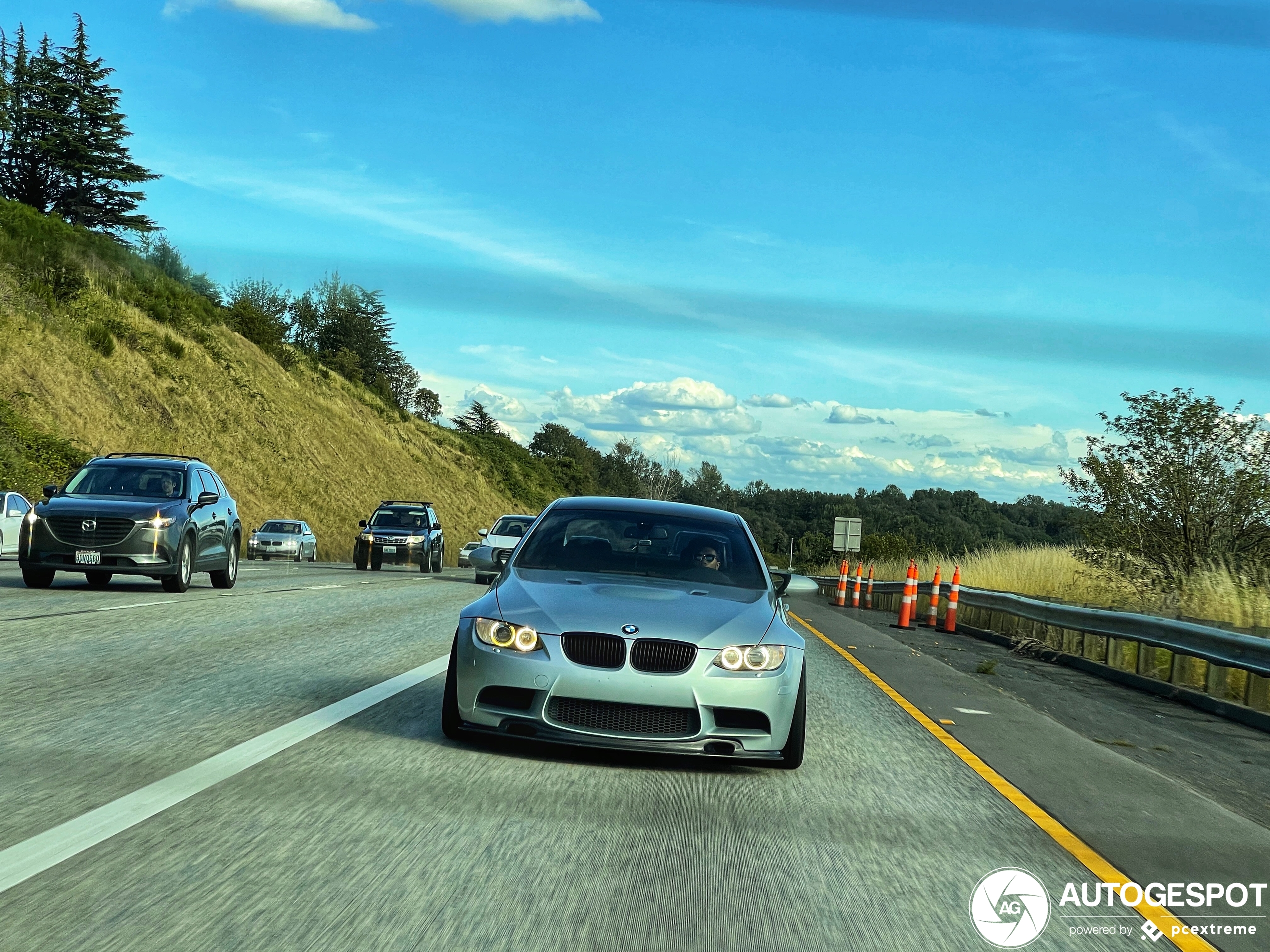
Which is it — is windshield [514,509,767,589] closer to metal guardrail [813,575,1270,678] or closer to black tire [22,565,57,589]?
metal guardrail [813,575,1270,678]

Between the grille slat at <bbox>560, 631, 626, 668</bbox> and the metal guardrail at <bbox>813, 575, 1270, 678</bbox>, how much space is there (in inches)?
236

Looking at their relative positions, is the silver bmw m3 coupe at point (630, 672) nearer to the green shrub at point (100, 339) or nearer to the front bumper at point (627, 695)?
the front bumper at point (627, 695)

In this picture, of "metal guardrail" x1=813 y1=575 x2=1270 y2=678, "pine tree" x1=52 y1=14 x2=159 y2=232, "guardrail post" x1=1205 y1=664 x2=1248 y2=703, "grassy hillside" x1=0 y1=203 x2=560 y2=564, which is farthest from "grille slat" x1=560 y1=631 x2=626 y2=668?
"pine tree" x1=52 y1=14 x2=159 y2=232

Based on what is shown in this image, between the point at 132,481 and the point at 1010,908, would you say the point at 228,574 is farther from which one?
the point at 1010,908

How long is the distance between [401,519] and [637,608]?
27512 mm

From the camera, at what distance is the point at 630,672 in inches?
→ 237

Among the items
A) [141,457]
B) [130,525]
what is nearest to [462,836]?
[130,525]

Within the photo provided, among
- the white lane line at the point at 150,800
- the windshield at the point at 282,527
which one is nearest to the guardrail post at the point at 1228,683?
the white lane line at the point at 150,800

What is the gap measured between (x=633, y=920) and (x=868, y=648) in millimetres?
11625

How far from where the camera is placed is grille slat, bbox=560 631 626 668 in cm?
608

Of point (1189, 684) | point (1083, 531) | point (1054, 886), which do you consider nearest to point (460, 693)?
point (1054, 886)

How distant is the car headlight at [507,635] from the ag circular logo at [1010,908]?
2.41 m

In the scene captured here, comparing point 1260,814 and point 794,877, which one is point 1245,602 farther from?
point 794,877

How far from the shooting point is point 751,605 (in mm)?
6750
